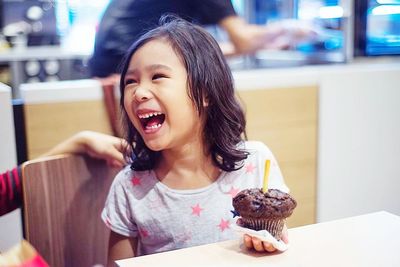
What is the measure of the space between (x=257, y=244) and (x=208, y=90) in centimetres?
39

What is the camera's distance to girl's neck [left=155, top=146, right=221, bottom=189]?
3.89 ft

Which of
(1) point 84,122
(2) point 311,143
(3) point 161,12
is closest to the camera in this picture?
(1) point 84,122

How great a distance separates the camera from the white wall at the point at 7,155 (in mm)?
1483

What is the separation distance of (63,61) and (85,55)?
0.61ft

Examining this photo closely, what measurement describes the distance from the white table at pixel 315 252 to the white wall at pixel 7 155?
2.56 ft

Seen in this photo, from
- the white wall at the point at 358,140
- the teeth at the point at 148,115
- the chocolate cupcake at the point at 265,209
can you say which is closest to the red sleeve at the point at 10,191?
the teeth at the point at 148,115

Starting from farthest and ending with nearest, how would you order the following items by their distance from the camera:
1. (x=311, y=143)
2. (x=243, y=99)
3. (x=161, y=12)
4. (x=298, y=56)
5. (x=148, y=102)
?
(x=298, y=56) < (x=311, y=143) < (x=243, y=99) < (x=161, y=12) < (x=148, y=102)

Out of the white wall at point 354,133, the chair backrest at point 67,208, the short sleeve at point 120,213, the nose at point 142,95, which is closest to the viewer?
the nose at point 142,95

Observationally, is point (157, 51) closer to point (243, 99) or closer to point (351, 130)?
point (243, 99)

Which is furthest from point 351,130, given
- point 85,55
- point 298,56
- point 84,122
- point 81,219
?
point 85,55

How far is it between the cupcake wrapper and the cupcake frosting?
0.01m

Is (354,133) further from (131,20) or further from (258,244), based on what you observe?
(258,244)

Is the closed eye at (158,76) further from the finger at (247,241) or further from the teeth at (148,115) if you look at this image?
the finger at (247,241)

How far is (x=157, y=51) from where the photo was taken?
112 centimetres
